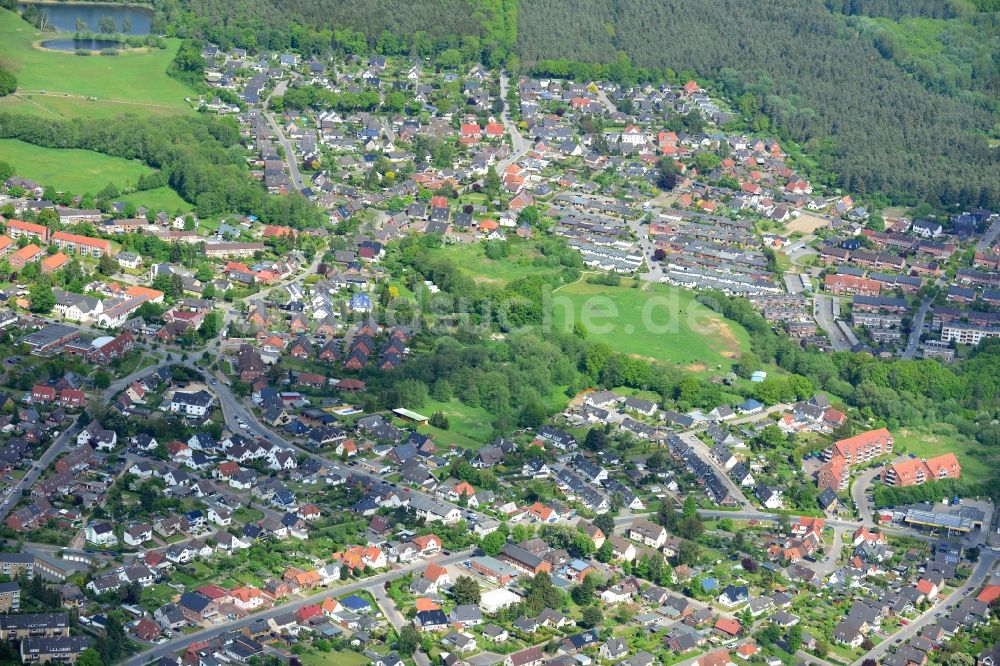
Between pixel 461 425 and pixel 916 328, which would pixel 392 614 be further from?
pixel 916 328

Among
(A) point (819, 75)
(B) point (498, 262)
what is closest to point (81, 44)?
(B) point (498, 262)

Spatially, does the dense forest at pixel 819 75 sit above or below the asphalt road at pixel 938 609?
above

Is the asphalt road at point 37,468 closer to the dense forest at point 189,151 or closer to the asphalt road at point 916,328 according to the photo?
the dense forest at point 189,151

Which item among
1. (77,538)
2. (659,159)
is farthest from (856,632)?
(659,159)

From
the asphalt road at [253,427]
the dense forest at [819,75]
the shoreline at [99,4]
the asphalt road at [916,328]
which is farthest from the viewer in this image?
the shoreline at [99,4]

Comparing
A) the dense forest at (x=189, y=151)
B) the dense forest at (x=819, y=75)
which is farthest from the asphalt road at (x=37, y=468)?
the dense forest at (x=819, y=75)

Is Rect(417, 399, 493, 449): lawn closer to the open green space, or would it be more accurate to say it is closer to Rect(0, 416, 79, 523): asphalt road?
Rect(0, 416, 79, 523): asphalt road

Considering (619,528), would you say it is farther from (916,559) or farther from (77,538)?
(77,538)
